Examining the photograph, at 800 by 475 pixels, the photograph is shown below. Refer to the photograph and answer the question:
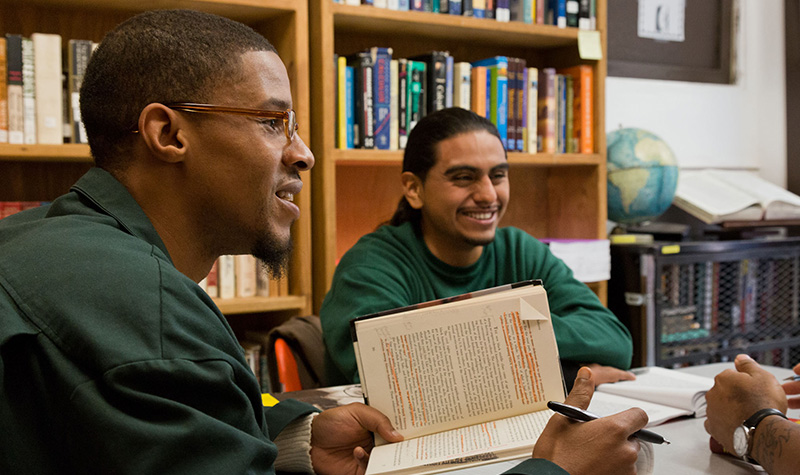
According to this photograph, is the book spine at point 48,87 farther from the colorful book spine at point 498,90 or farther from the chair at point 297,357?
the colorful book spine at point 498,90

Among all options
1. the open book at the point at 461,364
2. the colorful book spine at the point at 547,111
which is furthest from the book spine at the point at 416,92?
the open book at the point at 461,364

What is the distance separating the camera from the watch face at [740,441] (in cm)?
90

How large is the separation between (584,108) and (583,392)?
177 cm

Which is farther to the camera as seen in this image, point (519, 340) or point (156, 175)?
point (519, 340)

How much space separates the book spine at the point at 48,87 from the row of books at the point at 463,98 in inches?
29.4

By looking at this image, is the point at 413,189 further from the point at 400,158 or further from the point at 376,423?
the point at 376,423

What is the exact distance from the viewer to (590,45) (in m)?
2.37

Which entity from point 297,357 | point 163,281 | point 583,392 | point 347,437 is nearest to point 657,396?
point 583,392

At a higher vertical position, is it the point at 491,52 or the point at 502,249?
the point at 491,52

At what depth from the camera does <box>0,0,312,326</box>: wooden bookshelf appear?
1929 millimetres

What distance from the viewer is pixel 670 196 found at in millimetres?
2428

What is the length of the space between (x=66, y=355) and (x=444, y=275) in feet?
3.80

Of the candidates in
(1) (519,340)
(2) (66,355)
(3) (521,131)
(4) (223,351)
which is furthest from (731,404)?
(3) (521,131)

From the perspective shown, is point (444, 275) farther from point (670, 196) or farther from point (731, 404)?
point (670, 196)
